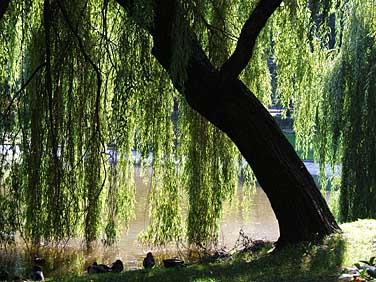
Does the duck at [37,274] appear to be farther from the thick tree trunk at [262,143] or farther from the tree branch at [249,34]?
the tree branch at [249,34]

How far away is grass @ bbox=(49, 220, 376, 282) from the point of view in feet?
15.1

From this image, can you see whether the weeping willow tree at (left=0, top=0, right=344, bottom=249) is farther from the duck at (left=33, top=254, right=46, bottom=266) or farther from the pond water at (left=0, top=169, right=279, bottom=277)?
the duck at (left=33, top=254, right=46, bottom=266)

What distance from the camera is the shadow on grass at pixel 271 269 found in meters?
4.58

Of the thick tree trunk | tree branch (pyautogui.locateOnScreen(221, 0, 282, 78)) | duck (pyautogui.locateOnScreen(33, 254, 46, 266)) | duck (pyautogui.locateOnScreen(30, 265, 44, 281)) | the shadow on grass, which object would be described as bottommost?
duck (pyautogui.locateOnScreen(30, 265, 44, 281))

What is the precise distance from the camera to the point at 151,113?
604cm

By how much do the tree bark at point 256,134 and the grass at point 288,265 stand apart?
0.25m

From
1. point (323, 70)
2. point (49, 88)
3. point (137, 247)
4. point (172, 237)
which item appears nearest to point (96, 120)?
point (49, 88)

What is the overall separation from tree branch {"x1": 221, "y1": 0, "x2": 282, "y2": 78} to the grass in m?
1.51

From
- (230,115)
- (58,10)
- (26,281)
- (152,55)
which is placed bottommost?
(26,281)

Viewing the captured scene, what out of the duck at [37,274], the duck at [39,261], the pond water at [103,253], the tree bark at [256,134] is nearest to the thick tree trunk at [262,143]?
the tree bark at [256,134]

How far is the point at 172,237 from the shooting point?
7129 mm

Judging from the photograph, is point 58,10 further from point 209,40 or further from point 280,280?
point 280,280

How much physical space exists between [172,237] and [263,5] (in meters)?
2.95

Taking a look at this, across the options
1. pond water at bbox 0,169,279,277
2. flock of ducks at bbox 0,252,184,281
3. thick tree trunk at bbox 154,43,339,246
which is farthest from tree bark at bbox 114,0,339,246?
pond water at bbox 0,169,279,277
